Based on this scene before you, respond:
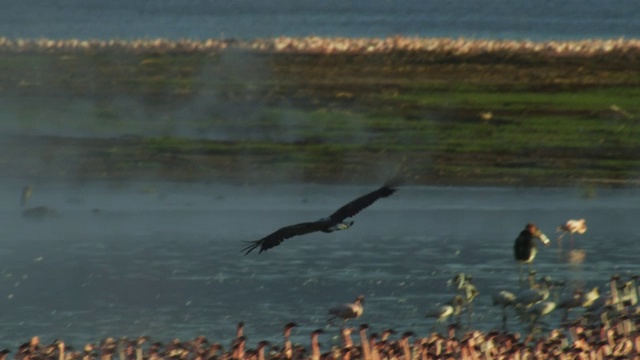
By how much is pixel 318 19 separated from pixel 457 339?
55.8 meters

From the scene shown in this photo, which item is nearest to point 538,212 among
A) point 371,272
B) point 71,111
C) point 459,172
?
point 459,172

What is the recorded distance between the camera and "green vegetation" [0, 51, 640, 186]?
3575 centimetres

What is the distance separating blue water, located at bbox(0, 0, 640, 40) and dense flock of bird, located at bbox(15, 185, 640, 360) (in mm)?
38112

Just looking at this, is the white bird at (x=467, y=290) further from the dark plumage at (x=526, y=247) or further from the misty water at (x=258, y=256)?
the dark plumage at (x=526, y=247)

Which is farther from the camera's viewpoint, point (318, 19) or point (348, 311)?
point (318, 19)

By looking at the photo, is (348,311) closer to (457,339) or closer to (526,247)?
(457,339)

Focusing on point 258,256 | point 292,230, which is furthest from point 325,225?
point 258,256

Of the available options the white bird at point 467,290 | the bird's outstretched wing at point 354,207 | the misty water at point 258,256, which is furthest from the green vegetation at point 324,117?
the bird's outstretched wing at point 354,207

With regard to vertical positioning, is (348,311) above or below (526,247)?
below

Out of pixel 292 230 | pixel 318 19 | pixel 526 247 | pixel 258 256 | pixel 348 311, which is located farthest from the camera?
pixel 318 19

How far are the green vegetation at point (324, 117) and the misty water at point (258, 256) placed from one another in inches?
76.5

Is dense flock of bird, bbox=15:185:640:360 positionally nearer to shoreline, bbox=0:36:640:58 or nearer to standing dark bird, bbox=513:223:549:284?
standing dark bird, bbox=513:223:549:284

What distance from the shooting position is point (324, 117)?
4253 cm

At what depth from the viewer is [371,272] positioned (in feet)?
77.4
